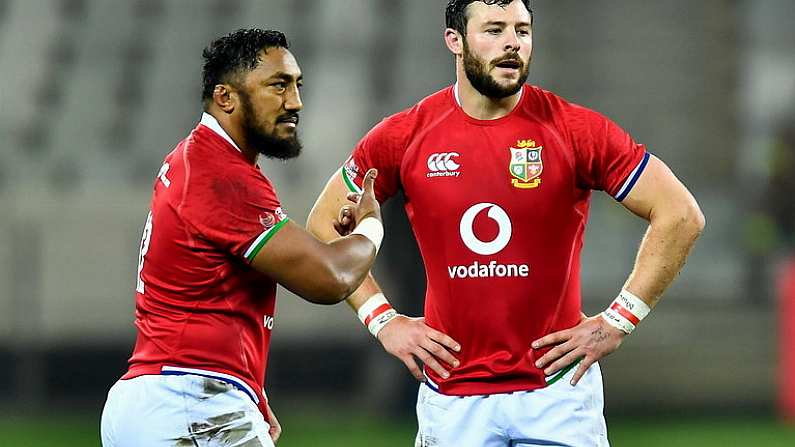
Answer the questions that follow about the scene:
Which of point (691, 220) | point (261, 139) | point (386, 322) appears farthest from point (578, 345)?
point (261, 139)

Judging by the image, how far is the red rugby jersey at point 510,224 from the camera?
13.8ft

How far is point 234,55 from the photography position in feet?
13.2

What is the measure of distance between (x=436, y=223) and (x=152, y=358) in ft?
3.52

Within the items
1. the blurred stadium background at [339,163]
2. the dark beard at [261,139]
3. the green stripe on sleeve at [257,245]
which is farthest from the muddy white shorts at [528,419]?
the blurred stadium background at [339,163]

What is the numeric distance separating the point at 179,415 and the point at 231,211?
0.64 m

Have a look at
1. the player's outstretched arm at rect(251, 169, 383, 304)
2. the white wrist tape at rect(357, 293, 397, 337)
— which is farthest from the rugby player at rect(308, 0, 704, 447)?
the player's outstretched arm at rect(251, 169, 383, 304)

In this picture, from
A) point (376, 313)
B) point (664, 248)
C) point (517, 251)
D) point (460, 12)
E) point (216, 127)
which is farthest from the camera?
point (376, 313)

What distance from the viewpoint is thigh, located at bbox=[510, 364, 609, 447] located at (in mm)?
4145

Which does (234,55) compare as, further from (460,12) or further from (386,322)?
(386,322)

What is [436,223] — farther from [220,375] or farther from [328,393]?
[328,393]

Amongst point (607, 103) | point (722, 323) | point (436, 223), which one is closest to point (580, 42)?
point (607, 103)

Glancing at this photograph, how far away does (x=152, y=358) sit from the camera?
12.7 ft

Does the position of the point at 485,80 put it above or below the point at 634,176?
above

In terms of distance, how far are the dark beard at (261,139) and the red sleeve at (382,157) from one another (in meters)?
0.39
